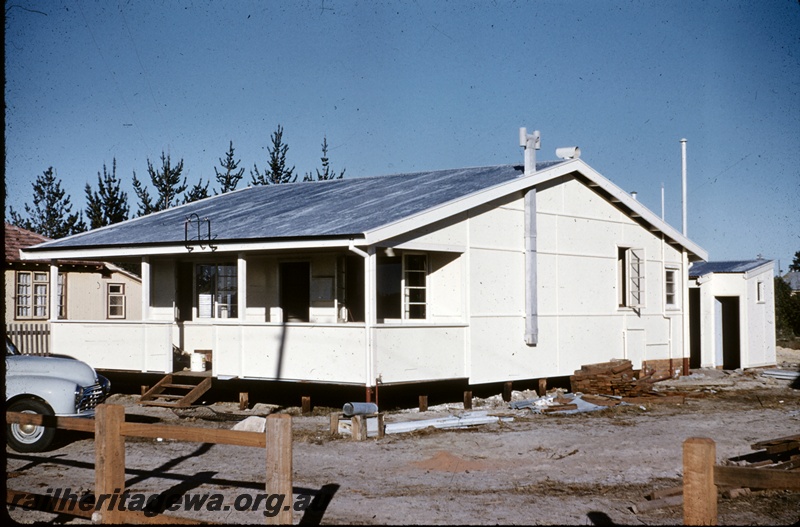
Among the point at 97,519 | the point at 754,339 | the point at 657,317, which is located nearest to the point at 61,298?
the point at 657,317

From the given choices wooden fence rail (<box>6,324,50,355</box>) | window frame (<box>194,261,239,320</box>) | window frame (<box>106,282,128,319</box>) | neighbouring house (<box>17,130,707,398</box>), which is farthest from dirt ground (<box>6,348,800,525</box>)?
window frame (<box>106,282,128,319</box>)

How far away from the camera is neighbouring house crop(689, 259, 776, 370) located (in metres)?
27.2

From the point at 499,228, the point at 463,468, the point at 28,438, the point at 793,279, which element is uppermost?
the point at 793,279

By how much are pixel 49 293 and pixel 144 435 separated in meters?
24.8

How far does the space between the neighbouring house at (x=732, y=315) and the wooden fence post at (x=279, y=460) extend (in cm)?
2249

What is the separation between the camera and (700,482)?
555cm

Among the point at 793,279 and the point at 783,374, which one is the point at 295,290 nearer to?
the point at 783,374

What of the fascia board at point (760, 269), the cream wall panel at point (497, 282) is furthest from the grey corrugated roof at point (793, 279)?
the cream wall panel at point (497, 282)

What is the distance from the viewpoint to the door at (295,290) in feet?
65.4

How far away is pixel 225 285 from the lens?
21281mm

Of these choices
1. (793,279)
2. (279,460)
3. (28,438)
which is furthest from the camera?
(793,279)

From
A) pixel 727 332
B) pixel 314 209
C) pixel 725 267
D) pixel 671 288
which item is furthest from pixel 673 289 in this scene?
pixel 314 209

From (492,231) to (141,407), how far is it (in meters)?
8.05

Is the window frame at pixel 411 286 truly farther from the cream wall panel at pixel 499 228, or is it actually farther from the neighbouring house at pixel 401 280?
the cream wall panel at pixel 499 228
